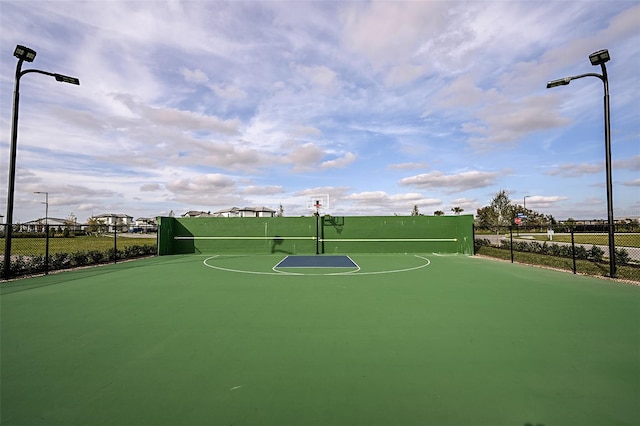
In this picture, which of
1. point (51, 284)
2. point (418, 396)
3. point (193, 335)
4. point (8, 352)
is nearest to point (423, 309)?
point (418, 396)

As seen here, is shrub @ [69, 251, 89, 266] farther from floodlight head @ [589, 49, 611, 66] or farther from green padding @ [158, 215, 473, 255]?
floodlight head @ [589, 49, 611, 66]

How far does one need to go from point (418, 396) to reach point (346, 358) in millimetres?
903

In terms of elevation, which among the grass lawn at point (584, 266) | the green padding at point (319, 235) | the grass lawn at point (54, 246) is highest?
the green padding at point (319, 235)

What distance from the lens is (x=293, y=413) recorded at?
91.8 inches

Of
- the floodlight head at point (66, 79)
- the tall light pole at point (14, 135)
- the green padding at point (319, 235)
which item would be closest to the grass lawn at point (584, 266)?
the green padding at point (319, 235)

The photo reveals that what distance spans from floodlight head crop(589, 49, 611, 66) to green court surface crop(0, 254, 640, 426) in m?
6.03

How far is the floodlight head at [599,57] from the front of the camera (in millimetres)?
8148

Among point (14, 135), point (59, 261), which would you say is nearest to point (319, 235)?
point (59, 261)

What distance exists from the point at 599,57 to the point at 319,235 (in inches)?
484

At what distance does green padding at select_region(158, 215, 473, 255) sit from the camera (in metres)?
16.5

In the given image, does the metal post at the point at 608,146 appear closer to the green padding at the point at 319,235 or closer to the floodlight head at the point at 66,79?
the green padding at the point at 319,235

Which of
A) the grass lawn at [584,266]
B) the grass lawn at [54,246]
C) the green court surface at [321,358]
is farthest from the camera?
the grass lawn at [54,246]

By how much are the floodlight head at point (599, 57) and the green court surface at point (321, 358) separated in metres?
6.03

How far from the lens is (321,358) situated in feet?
10.8
